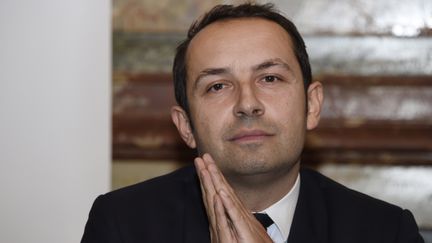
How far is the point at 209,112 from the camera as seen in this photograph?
5.17 feet

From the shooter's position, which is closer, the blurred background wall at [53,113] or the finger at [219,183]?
the finger at [219,183]

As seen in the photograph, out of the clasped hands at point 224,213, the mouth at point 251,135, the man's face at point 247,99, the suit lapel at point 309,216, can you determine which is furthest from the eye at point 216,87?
the suit lapel at point 309,216

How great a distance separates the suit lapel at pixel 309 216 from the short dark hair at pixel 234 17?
0.80ft

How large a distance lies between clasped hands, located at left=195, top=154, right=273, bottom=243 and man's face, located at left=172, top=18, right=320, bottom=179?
16 centimetres

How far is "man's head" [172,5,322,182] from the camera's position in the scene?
1520 mm

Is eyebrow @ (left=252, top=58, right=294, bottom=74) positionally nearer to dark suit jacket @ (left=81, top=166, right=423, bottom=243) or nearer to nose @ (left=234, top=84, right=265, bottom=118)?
nose @ (left=234, top=84, right=265, bottom=118)

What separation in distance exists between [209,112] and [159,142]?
365 mm

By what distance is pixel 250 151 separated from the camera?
1518 millimetres

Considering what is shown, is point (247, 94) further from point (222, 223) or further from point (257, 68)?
point (222, 223)

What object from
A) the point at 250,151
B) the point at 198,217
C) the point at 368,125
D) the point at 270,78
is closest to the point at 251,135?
the point at 250,151

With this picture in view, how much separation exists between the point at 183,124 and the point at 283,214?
315mm

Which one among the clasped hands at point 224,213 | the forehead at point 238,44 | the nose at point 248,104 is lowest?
the clasped hands at point 224,213

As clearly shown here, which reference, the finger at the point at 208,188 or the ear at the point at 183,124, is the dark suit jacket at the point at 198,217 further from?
the finger at the point at 208,188

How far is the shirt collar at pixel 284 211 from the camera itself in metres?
1.65
